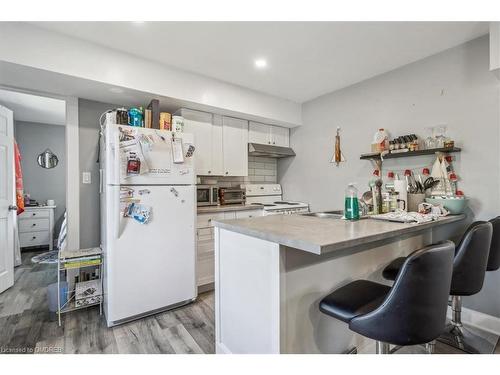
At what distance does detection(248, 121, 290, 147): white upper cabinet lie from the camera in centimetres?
347

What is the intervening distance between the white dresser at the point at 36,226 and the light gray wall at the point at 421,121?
4.45 meters

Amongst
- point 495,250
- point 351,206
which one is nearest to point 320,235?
point 351,206

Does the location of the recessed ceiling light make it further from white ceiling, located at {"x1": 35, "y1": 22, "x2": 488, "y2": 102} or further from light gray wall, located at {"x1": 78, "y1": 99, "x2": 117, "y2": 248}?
light gray wall, located at {"x1": 78, "y1": 99, "x2": 117, "y2": 248}

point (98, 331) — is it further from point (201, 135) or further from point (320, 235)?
point (201, 135)

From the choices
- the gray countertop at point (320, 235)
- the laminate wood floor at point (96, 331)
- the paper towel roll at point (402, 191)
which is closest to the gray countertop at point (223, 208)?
the laminate wood floor at point (96, 331)

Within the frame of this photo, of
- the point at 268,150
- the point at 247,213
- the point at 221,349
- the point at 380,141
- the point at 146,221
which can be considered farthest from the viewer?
the point at 268,150

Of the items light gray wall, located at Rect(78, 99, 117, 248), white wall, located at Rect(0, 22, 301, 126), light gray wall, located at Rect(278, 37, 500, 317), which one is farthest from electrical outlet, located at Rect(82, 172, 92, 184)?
light gray wall, located at Rect(278, 37, 500, 317)

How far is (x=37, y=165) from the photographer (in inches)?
181

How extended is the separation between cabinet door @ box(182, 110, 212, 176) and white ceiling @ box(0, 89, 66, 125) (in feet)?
5.67

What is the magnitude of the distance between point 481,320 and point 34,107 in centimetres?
597

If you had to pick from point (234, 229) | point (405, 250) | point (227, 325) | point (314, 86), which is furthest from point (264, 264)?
point (314, 86)

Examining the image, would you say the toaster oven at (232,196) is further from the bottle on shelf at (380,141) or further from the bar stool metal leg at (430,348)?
the bar stool metal leg at (430,348)
